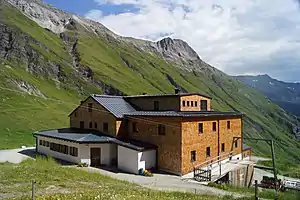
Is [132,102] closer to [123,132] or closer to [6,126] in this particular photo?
[123,132]

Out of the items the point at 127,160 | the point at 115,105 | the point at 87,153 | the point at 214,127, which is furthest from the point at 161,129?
the point at 115,105

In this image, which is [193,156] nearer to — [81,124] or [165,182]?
[165,182]

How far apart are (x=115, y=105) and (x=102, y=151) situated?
25.5 ft

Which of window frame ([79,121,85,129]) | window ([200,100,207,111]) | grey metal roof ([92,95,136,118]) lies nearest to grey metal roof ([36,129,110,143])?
window frame ([79,121,85,129])

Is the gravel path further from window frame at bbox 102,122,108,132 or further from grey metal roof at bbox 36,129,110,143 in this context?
window frame at bbox 102,122,108,132

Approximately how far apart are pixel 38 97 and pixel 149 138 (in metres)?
64.0

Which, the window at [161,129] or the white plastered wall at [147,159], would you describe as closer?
the white plastered wall at [147,159]

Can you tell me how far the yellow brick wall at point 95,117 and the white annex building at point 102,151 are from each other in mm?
1281

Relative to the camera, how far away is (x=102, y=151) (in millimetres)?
39688

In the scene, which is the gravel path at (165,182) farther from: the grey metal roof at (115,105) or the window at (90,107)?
the window at (90,107)

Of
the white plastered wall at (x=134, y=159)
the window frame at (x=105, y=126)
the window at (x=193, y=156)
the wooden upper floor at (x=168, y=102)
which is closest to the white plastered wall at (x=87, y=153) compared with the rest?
the white plastered wall at (x=134, y=159)

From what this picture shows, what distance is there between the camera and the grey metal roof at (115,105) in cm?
4346

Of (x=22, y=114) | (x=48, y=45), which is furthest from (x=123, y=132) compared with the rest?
(x=48, y=45)

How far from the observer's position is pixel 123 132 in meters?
42.8
